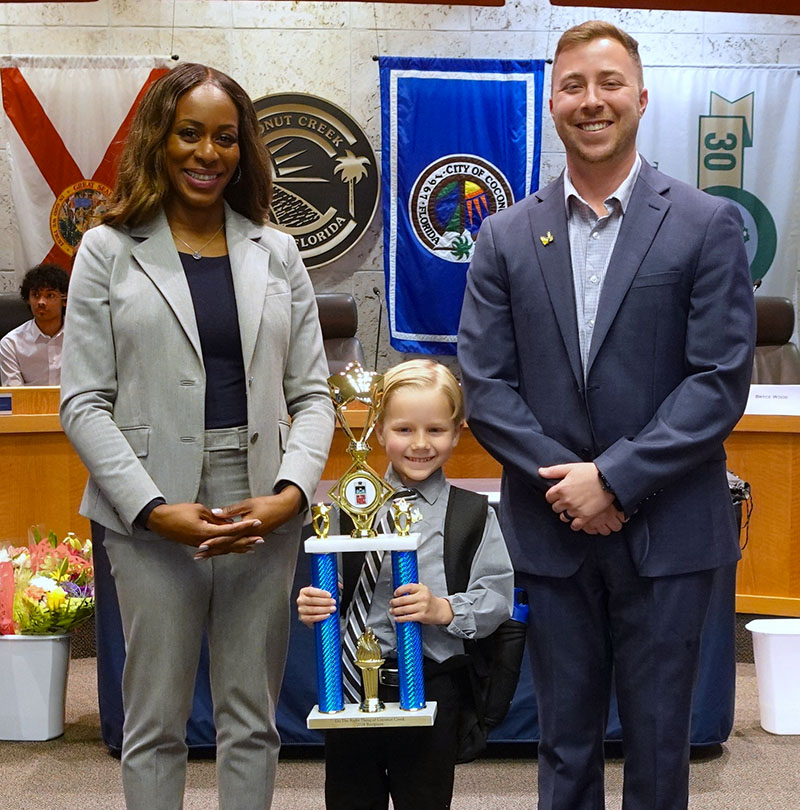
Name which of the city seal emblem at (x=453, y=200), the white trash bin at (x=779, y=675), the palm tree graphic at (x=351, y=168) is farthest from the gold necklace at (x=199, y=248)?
the palm tree graphic at (x=351, y=168)

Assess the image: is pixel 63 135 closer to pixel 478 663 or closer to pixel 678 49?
pixel 678 49

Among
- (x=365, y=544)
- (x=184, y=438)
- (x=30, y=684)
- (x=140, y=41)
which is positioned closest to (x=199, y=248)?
(x=184, y=438)

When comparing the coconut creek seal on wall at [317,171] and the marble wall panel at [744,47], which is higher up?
the marble wall panel at [744,47]

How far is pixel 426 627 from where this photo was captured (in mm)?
1822

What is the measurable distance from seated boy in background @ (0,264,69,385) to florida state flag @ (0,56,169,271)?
2.93 feet

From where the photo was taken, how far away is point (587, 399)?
181cm

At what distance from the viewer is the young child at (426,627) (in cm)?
179

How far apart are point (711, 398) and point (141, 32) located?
542 centimetres

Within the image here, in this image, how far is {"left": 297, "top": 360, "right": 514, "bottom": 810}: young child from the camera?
1786 millimetres

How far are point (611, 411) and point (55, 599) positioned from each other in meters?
1.94

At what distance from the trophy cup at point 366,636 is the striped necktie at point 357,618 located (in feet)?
0.18

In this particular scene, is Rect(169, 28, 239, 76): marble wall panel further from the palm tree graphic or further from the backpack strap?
the backpack strap

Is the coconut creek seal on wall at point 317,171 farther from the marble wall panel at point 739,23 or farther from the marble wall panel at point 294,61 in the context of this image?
the marble wall panel at point 739,23

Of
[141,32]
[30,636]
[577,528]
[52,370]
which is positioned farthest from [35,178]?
[577,528]
